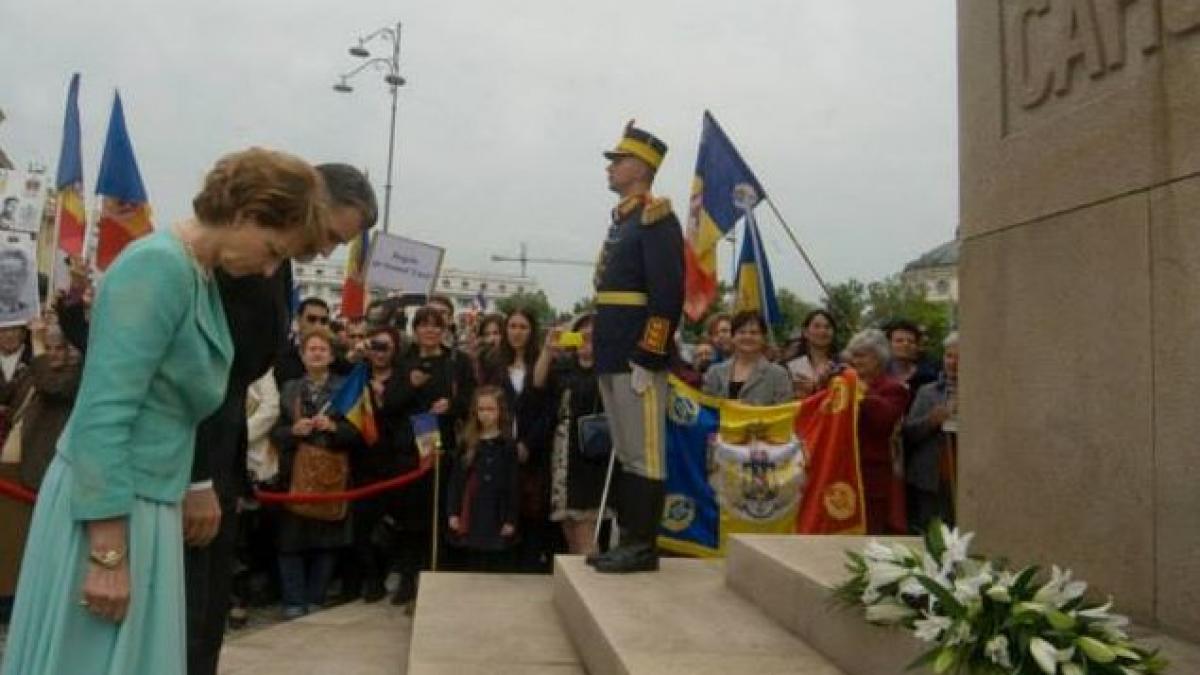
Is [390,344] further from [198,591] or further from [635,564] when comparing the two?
[198,591]

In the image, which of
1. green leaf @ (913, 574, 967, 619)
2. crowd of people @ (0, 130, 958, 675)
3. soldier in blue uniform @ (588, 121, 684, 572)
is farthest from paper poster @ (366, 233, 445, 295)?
green leaf @ (913, 574, 967, 619)

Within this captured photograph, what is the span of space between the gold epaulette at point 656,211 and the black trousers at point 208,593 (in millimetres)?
2339

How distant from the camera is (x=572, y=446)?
673 centimetres

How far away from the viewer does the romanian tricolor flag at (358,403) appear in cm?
684

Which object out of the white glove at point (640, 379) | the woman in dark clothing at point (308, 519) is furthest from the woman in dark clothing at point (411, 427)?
the white glove at point (640, 379)

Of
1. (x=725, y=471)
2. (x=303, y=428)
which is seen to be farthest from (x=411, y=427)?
(x=725, y=471)

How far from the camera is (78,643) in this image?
2.37 m

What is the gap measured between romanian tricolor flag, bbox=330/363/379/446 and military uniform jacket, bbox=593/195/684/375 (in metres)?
2.13

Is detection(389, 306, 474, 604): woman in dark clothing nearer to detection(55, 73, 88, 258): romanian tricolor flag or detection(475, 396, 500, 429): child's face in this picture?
detection(475, 396, 500, 429): child's face

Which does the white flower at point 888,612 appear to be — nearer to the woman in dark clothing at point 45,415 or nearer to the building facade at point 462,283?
the woman in dark clothing at point 45,415

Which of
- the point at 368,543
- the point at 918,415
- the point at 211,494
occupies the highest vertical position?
the point at 918,415

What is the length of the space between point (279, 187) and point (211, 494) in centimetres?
90

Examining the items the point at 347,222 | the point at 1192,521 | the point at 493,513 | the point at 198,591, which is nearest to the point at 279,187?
the point at 347,222

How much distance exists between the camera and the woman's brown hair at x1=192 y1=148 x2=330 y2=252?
2.55 metres
